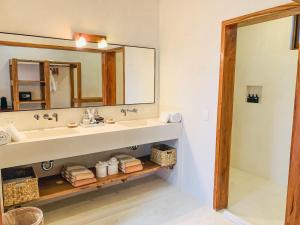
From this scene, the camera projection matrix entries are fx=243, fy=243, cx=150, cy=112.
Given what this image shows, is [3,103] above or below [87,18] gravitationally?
below

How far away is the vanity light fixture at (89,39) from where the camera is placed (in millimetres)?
2672

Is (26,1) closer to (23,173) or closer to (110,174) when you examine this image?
(23,173)

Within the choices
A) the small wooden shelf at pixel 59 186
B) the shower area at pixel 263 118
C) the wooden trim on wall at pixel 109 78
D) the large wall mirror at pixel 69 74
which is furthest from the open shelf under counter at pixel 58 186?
the shower area at pixel 263 118

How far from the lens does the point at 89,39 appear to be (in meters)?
2.76

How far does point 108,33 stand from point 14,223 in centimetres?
216

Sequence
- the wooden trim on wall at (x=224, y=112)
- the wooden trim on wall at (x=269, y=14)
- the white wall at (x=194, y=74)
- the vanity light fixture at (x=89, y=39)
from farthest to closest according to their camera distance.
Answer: the vanity light fixture at (x=89, y=39)
the white wall at (x=194, y=74)
the wooden trim on wall at (x=224, y=112)
the wooden trim on wall at (x=269, y=14)

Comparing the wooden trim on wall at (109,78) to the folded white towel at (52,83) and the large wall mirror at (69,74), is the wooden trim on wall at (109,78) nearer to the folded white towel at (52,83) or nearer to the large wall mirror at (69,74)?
the large wall mirror at (69,74)

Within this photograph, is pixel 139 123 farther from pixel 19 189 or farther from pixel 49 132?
pixel 19 189

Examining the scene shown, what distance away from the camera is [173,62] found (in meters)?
3.09

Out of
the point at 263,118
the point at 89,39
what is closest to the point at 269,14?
the point at 263,118

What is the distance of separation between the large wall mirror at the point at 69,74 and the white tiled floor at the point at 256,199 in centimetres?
165

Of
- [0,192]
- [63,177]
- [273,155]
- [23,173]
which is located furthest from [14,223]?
[273,155]

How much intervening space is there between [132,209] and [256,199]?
149 centimetres

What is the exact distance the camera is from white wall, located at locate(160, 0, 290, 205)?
8.40 feet
